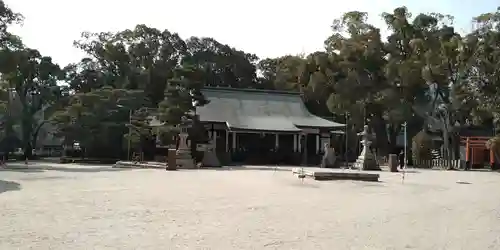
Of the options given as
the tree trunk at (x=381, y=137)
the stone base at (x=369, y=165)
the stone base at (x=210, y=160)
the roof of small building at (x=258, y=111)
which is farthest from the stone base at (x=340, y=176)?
the tree trunk at (x=381, y=137)

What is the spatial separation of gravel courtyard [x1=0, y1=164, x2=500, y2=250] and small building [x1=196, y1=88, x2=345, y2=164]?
70.2 feet

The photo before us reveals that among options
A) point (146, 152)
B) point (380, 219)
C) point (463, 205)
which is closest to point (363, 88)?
point (146, 152)

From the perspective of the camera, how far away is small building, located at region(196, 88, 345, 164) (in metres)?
37.1

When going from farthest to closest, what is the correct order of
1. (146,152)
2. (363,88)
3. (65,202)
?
1. (363,88)
2. (146,152)
3. (65,202)

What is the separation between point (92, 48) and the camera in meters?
51.7

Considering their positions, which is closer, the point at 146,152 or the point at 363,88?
the point at 146,152

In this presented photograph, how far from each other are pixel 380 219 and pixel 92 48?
4671cm

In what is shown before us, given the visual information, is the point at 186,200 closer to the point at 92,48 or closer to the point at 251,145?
the point at 251,145

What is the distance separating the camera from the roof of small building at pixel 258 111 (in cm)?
3778

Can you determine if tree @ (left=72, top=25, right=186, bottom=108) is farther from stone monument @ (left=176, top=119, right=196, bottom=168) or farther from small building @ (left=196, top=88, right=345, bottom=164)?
stone monument @ (left=176, top=119, right=196, bottom=168)

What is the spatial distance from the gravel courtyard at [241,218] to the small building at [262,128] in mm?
21386

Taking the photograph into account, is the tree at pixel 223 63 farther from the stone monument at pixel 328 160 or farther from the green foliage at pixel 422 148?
the stone monument at pixel 328 160

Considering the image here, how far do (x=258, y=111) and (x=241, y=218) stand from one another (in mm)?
32084

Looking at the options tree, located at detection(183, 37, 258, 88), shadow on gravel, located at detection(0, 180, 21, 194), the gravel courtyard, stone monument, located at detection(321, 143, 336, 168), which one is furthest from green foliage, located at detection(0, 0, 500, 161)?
the gravel courtyard
